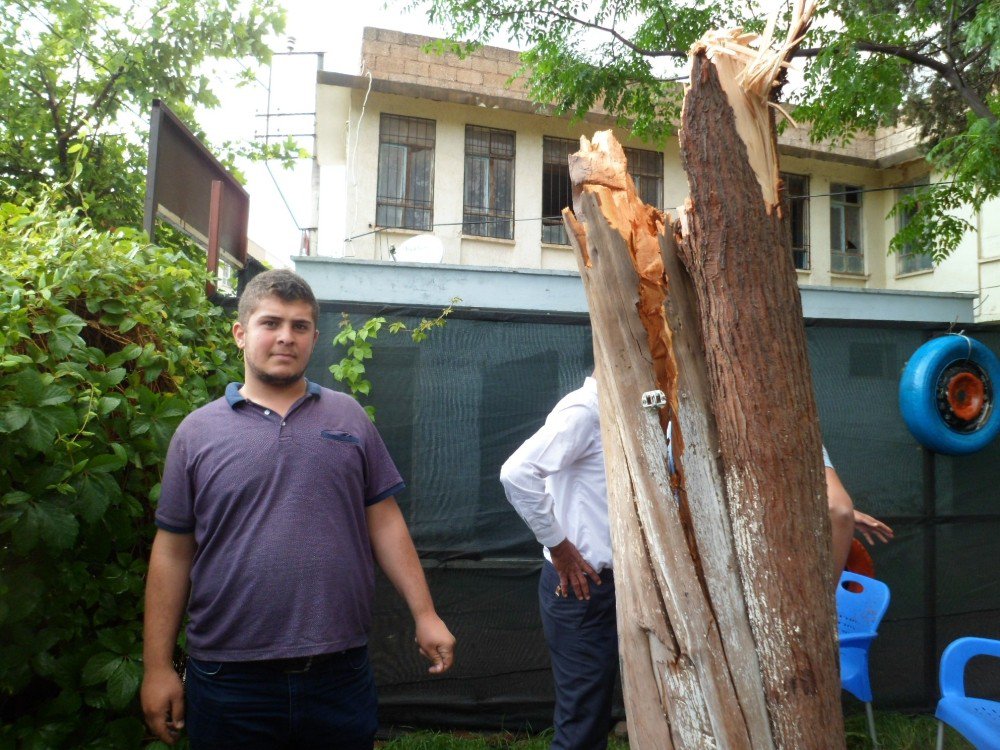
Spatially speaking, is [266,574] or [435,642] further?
[435,642]

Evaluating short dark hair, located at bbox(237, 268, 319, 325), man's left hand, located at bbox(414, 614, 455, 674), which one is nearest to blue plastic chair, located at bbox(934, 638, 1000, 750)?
man's left hand, located at bbox(414, 614, 455, 674)

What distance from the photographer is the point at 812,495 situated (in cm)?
163

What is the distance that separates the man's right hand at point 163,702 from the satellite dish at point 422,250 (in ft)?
26.5

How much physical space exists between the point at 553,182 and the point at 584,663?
10602 mm

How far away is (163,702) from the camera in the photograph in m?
2.12

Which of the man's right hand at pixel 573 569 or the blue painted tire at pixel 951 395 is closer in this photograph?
the man's right hand at pixel 573 569

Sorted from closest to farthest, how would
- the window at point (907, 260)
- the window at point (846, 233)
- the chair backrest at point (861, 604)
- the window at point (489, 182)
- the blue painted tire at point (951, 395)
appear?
the chair backrest at point (861, 604) < the blue painted tire at point (951, 395) < the window at point (489, 182) < the window at point (907, 260) < the window at point (846, 233)

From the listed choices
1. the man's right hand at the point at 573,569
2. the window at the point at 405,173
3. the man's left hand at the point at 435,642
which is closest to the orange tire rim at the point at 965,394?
the man's right hand at the point at 573,569

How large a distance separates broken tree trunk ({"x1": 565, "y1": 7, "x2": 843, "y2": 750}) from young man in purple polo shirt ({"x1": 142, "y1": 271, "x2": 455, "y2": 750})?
33.2 inches

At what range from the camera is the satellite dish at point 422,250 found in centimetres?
998

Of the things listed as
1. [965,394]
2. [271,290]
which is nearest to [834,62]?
[965,394]

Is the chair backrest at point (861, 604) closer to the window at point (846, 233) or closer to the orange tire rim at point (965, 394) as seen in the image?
the orange tire rim at point (965, 394)

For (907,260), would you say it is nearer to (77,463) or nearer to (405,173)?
(405,173)

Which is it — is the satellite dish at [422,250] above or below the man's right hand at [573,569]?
above
